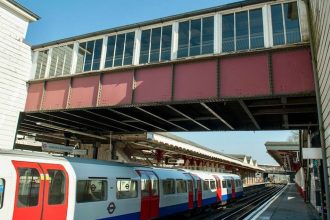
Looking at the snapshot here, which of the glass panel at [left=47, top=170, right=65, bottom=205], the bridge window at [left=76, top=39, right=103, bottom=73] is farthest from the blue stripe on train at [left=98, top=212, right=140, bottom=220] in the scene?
the bridge window at [left=76, top=39, right=103, bottom=73]

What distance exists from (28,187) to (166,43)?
9.48m

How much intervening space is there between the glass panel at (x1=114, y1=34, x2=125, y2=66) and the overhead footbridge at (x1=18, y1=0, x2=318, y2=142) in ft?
0.18

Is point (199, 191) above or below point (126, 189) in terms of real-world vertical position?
below

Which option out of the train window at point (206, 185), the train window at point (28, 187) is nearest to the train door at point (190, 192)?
the train window at point (206, 185)

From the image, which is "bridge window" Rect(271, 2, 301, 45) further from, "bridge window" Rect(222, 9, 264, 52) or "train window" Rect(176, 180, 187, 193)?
"train window" Rect(176, 180, 187, 193)

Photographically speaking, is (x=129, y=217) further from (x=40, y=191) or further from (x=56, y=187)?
(x=40, y=191)

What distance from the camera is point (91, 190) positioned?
35.7 ft

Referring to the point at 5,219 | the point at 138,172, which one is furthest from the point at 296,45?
the point at 5,219

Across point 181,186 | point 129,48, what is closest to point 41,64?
point 129,48

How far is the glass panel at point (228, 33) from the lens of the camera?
13.8 meters

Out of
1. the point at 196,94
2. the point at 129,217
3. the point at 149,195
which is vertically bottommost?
the point at 129,217

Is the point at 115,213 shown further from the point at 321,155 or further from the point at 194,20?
the point at 194,20

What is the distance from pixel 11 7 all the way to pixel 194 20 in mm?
11412

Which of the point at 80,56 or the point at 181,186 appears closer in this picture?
the point at 80,56
